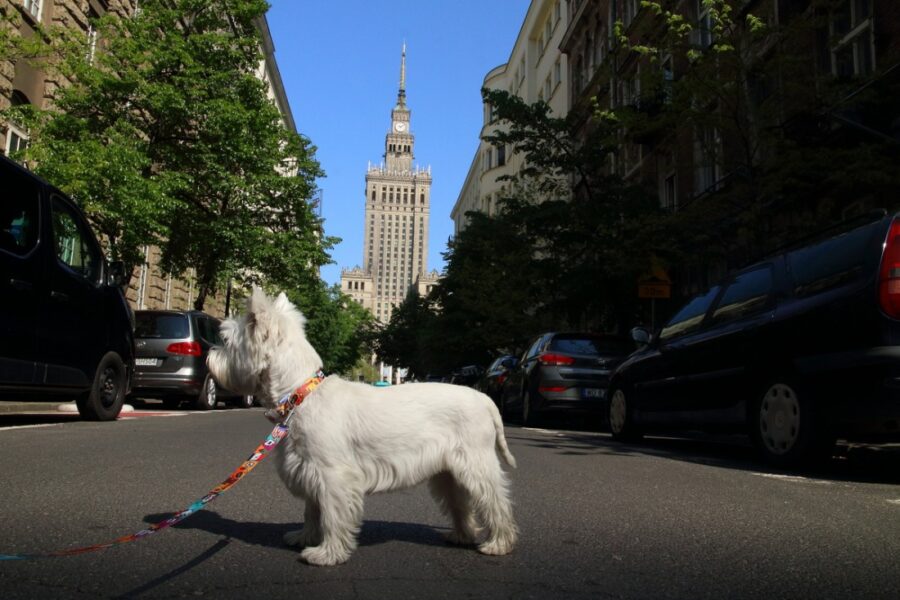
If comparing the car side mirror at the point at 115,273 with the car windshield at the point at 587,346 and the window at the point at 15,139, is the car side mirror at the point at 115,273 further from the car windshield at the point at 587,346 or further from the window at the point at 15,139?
the window at the point at 15,139

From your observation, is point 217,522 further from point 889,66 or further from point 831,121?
point 831,121

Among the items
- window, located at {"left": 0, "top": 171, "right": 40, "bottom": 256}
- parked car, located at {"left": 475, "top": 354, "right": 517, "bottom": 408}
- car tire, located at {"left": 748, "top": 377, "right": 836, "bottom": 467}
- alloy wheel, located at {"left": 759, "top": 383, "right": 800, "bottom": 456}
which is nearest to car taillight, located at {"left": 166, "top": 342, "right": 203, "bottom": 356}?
parked car, located at {"left": 475, "top": 354, "right": 517, "bottom": 408}

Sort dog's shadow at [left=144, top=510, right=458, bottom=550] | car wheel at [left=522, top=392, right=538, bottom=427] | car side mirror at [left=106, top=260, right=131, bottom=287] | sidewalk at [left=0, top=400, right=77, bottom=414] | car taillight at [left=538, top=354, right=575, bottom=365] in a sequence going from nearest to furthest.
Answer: dog's shadow at [left=144, top=510, right=458, bottom=550]
car side mirror at [left=106, top=260, right=131, bottom=287]
sidewalk at [left=0, top=400, right=77, bottom=414]
car taillight at [left=538, top=354, right=575, bottom=365]
car wheel at [left=522, top=392, right=538, bottom=427]

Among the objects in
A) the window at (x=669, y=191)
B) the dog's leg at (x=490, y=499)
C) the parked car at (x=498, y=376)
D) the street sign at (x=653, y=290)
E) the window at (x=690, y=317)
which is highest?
the window at (x=669, y=191)

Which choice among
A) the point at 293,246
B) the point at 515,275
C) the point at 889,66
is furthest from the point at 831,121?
the point at 293,246

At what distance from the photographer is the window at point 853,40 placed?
1603 centimetres

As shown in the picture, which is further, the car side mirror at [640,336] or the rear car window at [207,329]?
the rear car window at [207,329]

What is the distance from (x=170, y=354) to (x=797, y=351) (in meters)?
12.1

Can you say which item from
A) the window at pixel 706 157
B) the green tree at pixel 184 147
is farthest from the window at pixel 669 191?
the green tree at pixel 184 147

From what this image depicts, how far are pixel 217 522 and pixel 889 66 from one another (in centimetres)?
1392

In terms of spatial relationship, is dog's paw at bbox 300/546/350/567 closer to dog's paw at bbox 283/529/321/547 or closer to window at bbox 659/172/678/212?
dog's paw at bbox 283/529/321/547

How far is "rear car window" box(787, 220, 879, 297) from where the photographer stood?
6008mm

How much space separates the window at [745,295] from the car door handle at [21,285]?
708 centimetres

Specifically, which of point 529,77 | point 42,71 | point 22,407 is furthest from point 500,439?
point 529,77
